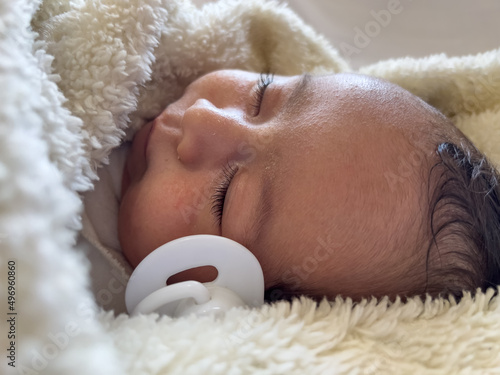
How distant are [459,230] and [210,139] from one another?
1.34 ft

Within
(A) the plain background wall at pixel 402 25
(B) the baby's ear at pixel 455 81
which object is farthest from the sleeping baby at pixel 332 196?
(A) the plain background wall at pixel 402 25

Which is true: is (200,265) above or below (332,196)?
below

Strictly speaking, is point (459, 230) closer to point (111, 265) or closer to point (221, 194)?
point (221, 194)

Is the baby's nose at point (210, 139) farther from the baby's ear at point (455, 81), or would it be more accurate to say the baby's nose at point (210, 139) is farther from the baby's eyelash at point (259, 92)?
the baby's ear at point (455, 81)

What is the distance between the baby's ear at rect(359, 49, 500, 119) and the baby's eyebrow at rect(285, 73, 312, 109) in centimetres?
42

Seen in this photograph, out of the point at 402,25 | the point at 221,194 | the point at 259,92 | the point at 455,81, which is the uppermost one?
the point at 402,25

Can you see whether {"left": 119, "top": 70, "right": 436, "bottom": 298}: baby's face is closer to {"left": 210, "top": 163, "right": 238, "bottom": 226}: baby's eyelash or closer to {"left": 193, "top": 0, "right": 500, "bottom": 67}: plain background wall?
{"left": 210, "top": 163, "right": 238, "bottom": 226}: baby's eyelash

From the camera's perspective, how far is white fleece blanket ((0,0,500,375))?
0.37m

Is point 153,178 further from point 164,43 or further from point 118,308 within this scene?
point 164,43

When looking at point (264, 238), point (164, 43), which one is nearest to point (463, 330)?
point (264, 238)

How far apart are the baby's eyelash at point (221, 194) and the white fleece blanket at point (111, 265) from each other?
18 centimetres

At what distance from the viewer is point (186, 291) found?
59 centimetres

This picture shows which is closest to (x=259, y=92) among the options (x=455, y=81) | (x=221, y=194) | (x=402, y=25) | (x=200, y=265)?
(x=221, y=194)

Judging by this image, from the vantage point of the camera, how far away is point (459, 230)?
2.23 ft
